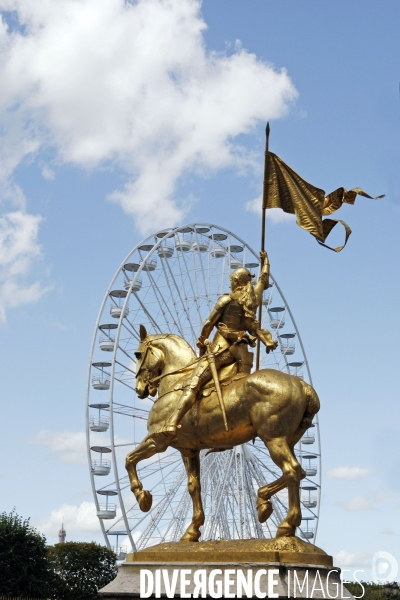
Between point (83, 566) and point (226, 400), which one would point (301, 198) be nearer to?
point (226, 400)

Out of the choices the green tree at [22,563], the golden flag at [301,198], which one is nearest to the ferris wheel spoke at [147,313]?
the green tree at [22,563]

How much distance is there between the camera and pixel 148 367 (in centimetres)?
1395

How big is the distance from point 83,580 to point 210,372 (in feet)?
74.9

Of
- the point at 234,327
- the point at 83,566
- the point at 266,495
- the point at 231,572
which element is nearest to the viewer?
the point at 231,572

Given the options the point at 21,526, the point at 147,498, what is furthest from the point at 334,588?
the point at 21,526

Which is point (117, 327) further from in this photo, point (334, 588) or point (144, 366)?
point (334, 588)

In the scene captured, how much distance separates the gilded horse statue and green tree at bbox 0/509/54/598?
16.6 m

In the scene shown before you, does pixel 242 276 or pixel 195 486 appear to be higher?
pixel 242 276

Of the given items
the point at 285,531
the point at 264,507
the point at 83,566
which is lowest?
Answer: the point at 285,531

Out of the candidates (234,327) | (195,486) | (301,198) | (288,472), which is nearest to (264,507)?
(288,472)

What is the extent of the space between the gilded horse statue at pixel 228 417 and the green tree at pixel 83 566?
2069 centimetres

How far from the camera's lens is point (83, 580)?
33938 mm

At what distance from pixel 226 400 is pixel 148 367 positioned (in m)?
1.57

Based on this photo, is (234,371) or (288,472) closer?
(288,472)
